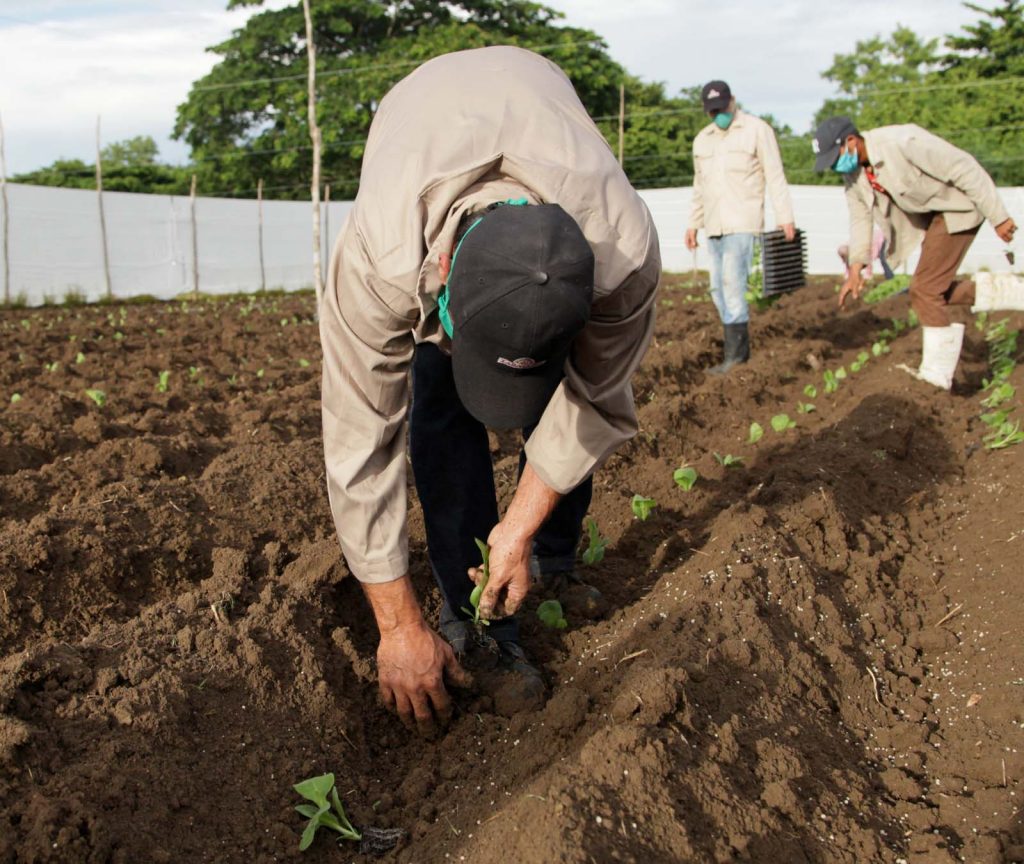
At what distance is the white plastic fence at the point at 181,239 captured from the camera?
1673cm

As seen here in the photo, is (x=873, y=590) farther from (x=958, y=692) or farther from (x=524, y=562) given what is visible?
(x=524, y=562)

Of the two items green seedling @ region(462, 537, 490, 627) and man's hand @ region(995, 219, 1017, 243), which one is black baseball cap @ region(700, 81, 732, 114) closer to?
man's hand @ region(995, 219, 1017, 243)

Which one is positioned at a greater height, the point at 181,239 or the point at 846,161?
the point at 846,161

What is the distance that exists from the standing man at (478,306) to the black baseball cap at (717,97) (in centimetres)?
504

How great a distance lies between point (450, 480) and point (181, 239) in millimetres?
18331

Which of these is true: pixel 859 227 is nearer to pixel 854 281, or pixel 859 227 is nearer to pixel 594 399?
pixel 854 281

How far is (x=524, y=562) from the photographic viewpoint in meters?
2.52

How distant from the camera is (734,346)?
295 inches

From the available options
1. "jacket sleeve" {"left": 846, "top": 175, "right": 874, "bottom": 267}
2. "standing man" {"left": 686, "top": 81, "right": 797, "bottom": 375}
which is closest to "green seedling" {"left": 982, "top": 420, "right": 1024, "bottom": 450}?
"jacket sleeve" {"left": 846, "top": 175, "right": 874, "bottom": 267}

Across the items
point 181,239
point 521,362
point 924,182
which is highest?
point 924,182

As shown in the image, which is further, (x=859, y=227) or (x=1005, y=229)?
(x=859, y=227)

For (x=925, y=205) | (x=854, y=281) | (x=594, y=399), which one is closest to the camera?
(x=594, y=399)

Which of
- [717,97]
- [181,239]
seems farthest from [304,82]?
[717,97]

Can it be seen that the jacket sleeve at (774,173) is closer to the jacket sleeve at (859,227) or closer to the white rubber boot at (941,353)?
the jacket sleeve at (859,227)
